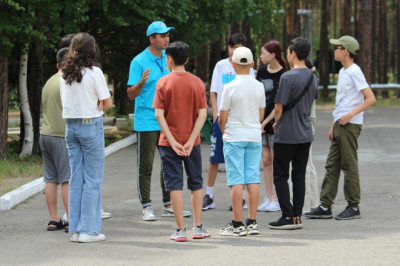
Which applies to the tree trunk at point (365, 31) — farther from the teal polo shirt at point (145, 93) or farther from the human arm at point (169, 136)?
the human arm at point (169, 136)

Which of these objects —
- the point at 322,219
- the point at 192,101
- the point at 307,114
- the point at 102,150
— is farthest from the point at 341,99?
the point at 102,150

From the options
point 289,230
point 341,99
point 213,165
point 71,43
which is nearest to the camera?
point 71,43

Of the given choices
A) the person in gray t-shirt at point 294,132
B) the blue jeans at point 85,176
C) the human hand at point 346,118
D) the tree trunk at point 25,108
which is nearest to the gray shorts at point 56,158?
the blue jeans at point 85,176

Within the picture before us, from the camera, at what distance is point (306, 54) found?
6840 mm

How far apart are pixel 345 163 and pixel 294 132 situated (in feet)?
2.98

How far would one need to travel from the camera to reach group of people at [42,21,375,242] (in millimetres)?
6242

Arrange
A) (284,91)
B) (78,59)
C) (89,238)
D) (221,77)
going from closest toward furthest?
Answer: (78,59) < (89,238) < (284,91) < (221,77)

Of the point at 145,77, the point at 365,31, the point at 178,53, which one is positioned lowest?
the point at 145,77

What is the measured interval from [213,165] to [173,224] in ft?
3.57

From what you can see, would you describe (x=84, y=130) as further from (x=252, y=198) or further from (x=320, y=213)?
(x=320, y=213)

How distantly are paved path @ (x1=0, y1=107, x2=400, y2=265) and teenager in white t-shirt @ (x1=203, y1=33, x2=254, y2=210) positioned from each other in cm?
35

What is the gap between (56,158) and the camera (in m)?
6.75

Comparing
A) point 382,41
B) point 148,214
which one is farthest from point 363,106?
point 382,41

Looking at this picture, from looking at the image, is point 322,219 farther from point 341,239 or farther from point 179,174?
point 179,174
